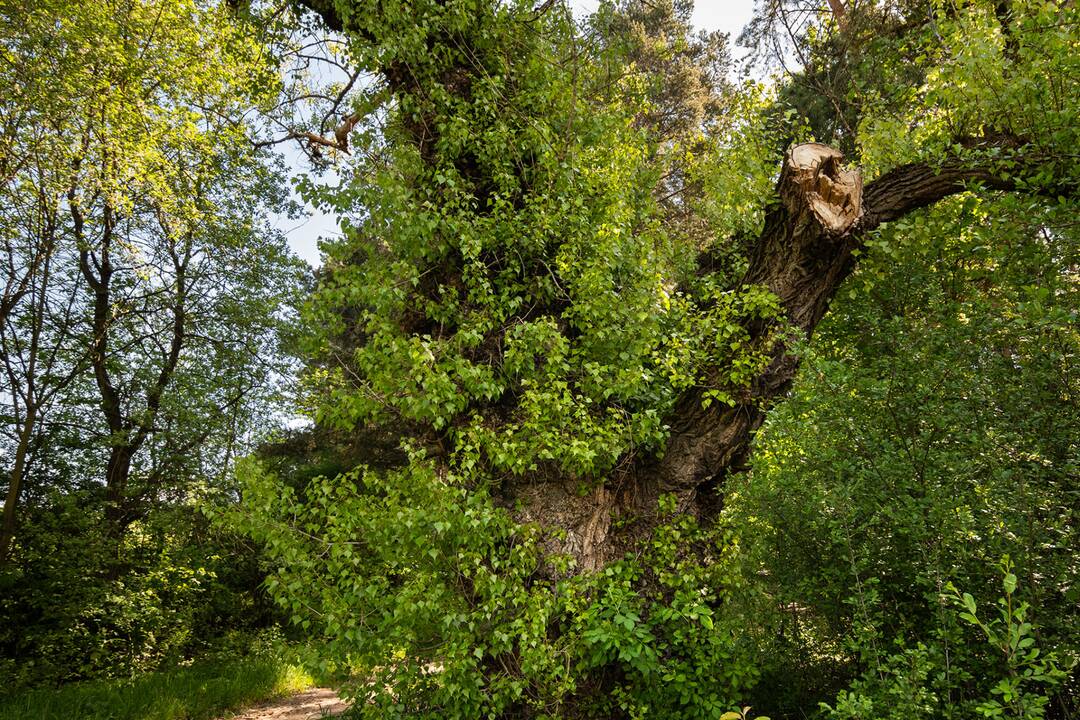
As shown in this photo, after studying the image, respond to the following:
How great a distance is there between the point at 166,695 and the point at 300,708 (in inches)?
58.0

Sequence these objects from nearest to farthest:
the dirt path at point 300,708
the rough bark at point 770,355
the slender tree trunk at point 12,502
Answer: the rough bark at point 770,355, the dirt path at point 300,708, the slender tree trunk at point 12,502

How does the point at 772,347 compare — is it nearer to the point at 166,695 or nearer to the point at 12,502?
the point at 166,695

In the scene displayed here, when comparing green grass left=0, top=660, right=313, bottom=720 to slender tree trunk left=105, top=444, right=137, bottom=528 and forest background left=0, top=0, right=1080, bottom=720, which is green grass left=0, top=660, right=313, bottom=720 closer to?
forest background left=0, top=0, right=1080, bottom=720

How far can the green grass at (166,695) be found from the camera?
5595mm

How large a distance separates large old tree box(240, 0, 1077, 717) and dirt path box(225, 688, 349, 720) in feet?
10.4

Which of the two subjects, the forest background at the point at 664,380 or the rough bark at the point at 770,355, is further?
the rough bark at the point at 770,355

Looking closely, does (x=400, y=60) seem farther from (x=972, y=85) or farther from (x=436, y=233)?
(x=972, y=85)

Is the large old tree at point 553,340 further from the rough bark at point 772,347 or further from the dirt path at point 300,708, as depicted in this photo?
the dirt path at point 300,708

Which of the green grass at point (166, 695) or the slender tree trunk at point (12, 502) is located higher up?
the slender tree trunk at point (12, 502)

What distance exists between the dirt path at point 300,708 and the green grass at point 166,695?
158mm

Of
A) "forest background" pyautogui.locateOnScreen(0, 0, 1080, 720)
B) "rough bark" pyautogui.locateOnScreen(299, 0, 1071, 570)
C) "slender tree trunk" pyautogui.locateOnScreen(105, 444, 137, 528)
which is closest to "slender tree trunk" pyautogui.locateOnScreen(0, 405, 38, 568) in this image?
"slender tree trunk" pyautogui.locateOnScreen(105, 444, 137, 528)

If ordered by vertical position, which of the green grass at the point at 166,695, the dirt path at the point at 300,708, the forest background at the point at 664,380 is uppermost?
the forest background at the point at 664,380

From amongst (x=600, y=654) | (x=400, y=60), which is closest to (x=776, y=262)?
(x=600, y=654)

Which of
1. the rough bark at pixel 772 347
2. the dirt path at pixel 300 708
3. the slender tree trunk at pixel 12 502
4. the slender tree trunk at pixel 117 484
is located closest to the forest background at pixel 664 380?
the rough bark at pixel 772 347
